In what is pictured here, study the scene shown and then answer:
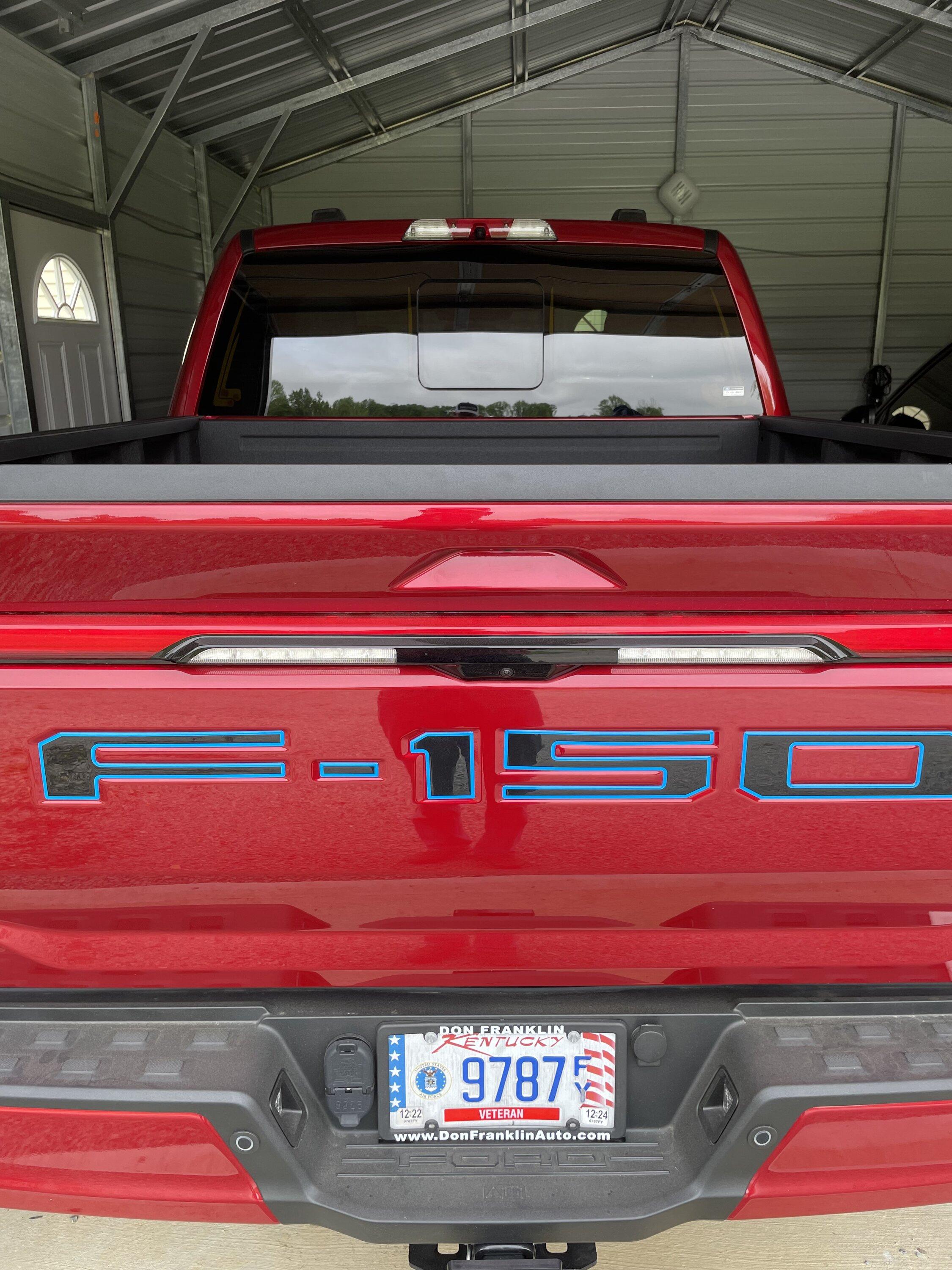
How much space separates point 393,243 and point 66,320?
5301 mm

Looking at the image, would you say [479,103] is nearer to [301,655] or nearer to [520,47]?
[520,47]

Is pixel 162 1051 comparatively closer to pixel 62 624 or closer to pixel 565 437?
pixel 62 624

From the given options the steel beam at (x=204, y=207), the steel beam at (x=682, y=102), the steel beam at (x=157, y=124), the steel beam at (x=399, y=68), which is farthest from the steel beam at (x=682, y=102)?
the steel beam at (x=157, y=124)

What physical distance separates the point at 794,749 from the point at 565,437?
1935 millimetres

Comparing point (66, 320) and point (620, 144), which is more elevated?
point (620, 144)

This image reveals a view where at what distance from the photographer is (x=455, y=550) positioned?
1.16 meters

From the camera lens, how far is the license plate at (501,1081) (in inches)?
50.9

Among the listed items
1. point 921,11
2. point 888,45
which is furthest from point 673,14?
point 921,11

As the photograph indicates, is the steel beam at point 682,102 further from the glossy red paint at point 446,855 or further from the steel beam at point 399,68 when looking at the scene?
the glossy red paint at point 446,855

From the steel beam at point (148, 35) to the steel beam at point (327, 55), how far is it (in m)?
0.54

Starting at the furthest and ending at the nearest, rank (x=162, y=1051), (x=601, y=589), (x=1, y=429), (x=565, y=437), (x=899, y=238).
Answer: (x=899, y=238)
(x=1, y=429)
(x=565, y=437)
(x=162, y=1051)
(x=601, y=589)

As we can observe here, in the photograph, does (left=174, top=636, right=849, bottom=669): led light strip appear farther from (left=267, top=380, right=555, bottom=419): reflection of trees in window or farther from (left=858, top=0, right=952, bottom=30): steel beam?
(left=858, top=0, right=952, bottom=30): steel beam

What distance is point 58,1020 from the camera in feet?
4.25

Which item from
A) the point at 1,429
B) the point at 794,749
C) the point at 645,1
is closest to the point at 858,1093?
the point at 794,749
